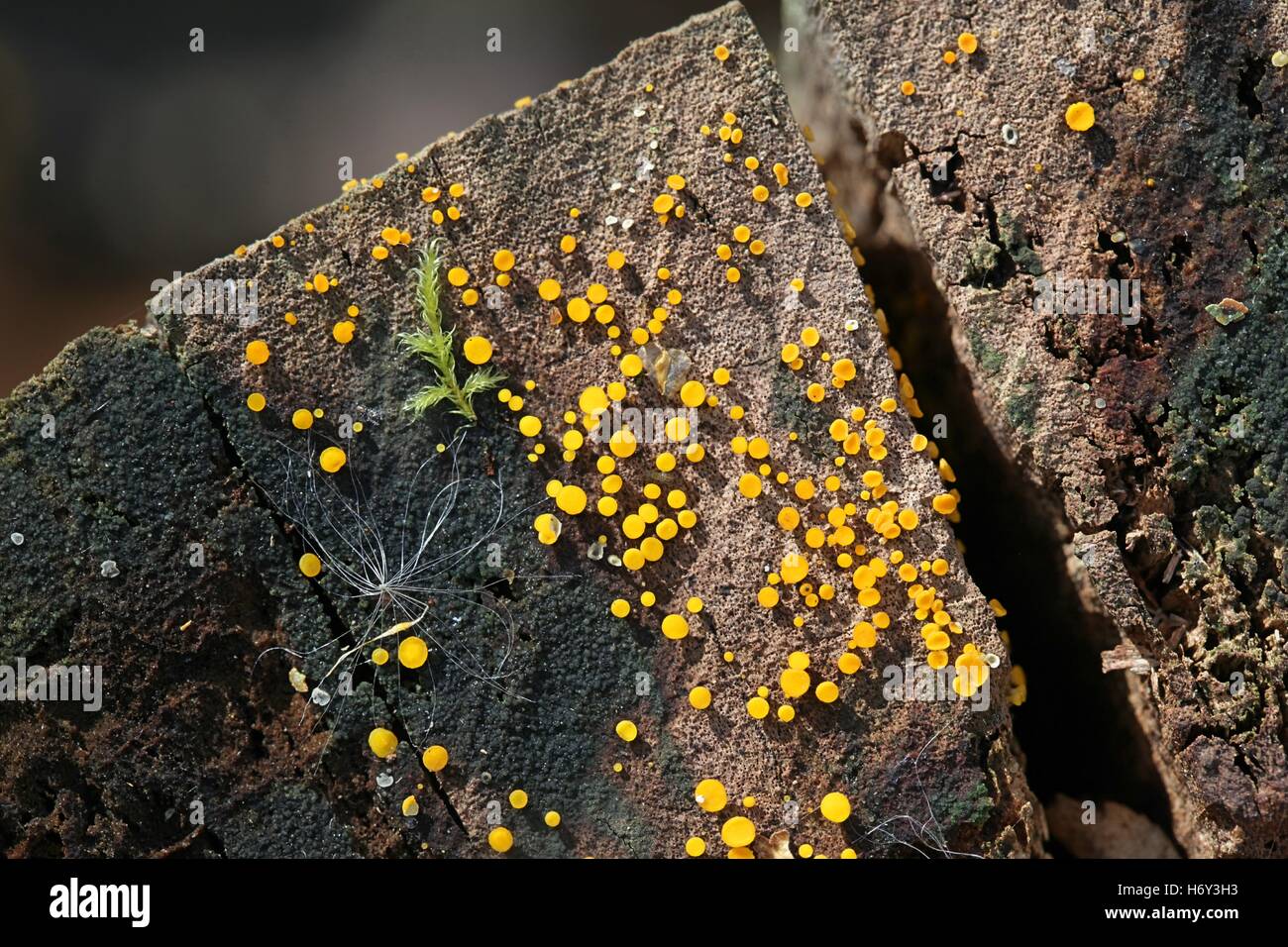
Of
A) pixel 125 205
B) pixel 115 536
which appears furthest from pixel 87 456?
pixel 125 205

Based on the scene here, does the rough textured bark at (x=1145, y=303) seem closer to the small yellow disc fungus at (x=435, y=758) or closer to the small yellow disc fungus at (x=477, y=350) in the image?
the small yellow disc fungus at (x=477, y=350)

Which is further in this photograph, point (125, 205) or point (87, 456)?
point (125, 205)

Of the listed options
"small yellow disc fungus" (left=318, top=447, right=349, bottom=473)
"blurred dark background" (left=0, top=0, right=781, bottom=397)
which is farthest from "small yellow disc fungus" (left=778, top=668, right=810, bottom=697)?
"blurred dark background" (left=0, top=0, right=781, bottom=397)

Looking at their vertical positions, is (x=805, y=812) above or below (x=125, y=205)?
below

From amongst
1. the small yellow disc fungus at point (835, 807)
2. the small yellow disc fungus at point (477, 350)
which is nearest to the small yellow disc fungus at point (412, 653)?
the small yellow disc fungus at point (477, 350)

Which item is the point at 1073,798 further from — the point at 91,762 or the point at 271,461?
the point at 91,762

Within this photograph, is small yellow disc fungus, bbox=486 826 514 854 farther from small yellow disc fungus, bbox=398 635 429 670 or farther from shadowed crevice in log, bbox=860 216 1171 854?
shadowed crevice in log, bbox=860 216 1171 854

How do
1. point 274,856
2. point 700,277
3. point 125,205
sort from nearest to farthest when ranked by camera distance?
point 274,856
point 700,277
point 125,205
